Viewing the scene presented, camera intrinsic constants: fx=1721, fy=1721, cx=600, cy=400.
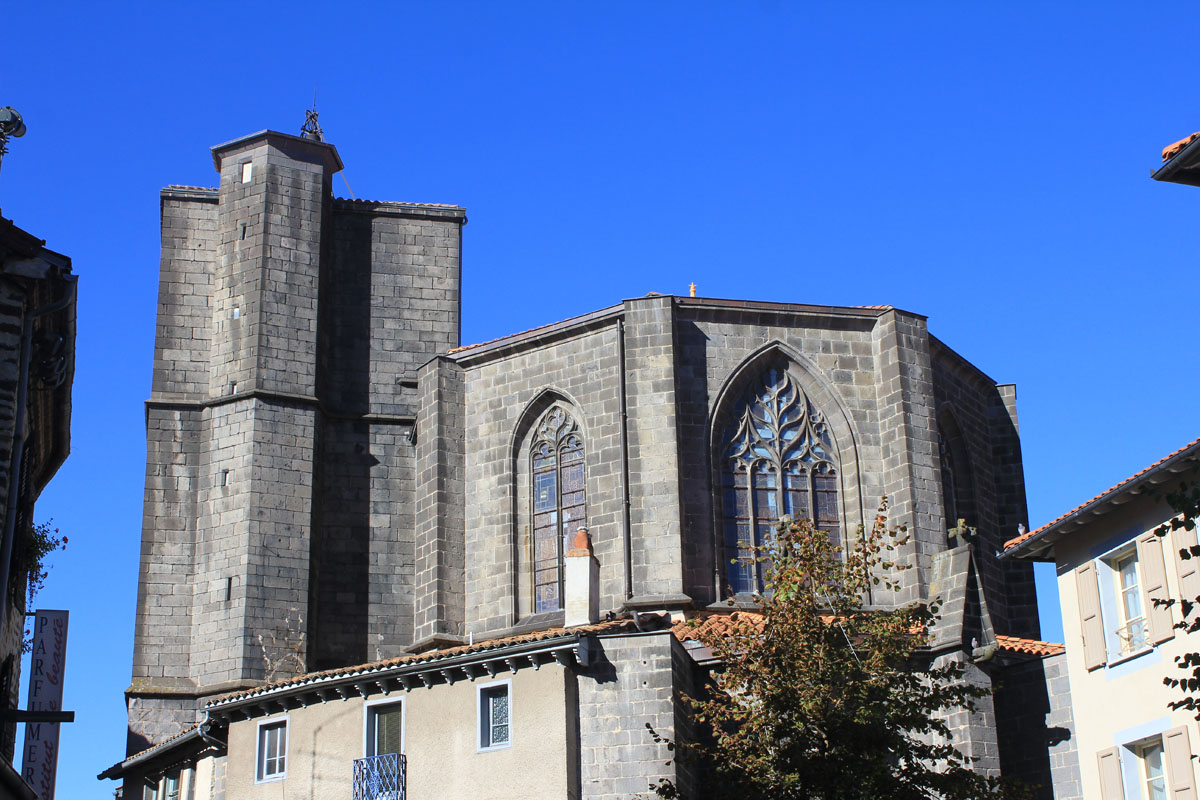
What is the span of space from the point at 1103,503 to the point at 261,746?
1154 cm

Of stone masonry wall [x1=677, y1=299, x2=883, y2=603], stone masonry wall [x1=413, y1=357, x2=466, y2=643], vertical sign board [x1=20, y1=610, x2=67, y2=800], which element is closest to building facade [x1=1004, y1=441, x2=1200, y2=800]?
stone masonry wall [x1=677, y1=299, x2=883, y2=603]

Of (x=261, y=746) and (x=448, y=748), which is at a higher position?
(x=261, y=746)

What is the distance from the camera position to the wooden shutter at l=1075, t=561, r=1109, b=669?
66.9 feet

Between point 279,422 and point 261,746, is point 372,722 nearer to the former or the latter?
point 261,746

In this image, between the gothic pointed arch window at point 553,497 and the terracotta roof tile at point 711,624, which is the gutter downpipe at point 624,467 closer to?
the gothic pointed arch window at point 553,497

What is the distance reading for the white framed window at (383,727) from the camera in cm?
2233

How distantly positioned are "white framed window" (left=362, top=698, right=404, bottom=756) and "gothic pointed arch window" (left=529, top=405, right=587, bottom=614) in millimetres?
5596

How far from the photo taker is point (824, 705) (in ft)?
61.1

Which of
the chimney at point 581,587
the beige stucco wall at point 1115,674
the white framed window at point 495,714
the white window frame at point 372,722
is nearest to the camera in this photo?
the beige stucco wall at point 1115,674

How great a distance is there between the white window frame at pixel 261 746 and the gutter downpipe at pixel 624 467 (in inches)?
230

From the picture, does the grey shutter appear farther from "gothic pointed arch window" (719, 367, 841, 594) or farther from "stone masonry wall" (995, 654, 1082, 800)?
"stone masonry wall" (995, 654, 1082, 800)

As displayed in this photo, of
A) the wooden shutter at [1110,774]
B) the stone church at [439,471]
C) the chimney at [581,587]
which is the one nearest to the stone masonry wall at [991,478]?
the stone church at [439,471]

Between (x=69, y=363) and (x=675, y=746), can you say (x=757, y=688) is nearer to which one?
(x=675, y=746)

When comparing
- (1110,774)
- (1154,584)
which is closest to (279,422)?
(1110,774)
